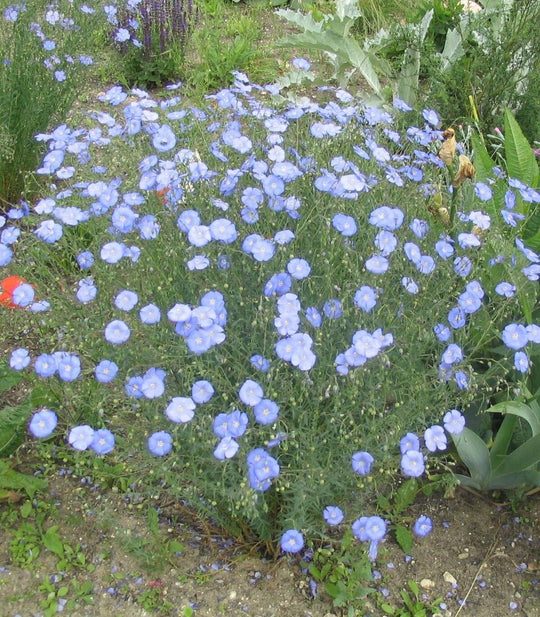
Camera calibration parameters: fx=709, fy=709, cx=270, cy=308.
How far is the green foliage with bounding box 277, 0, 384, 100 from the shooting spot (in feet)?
13.6

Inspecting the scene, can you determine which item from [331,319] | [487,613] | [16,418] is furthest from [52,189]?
[487,613]

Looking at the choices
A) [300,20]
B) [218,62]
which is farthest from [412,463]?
[218,62]

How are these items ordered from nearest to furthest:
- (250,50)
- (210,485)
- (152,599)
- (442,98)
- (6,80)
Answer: (210,485) → (152,599) → (6,80) → (442,98) → (250,50)

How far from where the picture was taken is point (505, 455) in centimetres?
236

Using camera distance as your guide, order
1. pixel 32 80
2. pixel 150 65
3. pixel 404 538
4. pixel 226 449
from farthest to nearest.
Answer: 1. pixel 150 65
2. pixel 32 80
3. pixel 404 538
4. pixel 226 449

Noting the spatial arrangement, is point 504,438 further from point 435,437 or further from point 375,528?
point 375,528

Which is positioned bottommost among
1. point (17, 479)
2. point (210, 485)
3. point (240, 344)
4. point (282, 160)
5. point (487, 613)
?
point (17, 479)

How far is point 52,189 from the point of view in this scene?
2.56m

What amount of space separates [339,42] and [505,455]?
108 inches

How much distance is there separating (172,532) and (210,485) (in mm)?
511

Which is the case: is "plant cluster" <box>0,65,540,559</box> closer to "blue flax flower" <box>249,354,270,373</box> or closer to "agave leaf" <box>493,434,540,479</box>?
"blue flax flower" <box>249,354,270,373</box>

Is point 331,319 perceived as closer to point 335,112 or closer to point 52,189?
point 335,112

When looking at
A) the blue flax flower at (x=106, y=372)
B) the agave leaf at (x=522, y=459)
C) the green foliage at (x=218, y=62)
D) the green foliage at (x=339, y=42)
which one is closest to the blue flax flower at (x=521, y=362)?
the agave leaf at (x=522, y=459)

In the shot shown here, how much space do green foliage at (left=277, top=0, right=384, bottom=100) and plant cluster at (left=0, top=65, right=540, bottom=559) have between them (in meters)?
1.74
